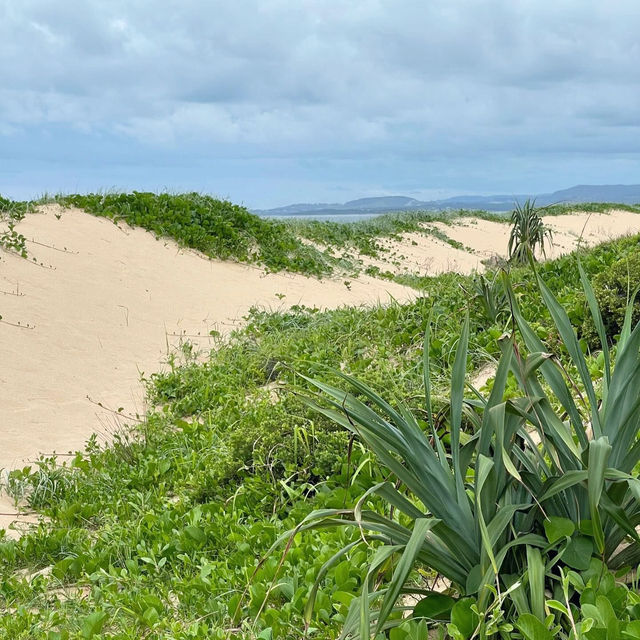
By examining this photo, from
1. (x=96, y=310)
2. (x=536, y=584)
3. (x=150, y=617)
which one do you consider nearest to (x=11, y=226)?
(x=96, y=310)

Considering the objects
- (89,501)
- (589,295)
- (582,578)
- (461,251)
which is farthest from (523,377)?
(461,251)

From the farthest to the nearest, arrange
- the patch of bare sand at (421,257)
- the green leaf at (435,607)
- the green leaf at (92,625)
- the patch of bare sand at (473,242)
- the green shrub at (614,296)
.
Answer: the patch of bare sand at (473,242) < the patch of bare sand at (421,257) < the green shrub at (614,296) < the green leaf at (92,625) < the green leaf at (435,607)

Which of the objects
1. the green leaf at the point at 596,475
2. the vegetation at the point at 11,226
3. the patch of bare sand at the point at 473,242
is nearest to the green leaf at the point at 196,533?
the green leaf at the point at 596,475

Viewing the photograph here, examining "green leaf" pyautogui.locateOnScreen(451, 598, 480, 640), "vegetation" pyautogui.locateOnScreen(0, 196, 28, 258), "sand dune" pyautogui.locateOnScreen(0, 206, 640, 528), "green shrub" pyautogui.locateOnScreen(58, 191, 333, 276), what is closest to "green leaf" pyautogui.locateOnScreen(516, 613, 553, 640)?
Answer: "green leaf" pyautogui.locateOnScreen(451, 598, 480, 640)

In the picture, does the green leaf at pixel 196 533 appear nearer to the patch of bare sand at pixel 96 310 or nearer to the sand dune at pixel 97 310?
the sand dune at pixel 97 310

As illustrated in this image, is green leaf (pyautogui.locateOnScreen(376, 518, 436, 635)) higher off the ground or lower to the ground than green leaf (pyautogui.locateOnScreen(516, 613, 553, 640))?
higher

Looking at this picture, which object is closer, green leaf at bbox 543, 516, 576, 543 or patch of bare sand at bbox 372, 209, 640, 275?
green leaf at bbox 543, 516, 576, 543

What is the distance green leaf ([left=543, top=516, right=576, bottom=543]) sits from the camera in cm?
238

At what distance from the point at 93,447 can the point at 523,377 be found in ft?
15.8

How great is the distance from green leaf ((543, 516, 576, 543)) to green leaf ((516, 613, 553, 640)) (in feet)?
1.07

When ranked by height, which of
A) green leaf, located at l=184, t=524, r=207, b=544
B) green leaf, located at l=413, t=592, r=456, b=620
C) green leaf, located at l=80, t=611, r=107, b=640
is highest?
green leaf, located at l=413, t=592, r=456, b=620

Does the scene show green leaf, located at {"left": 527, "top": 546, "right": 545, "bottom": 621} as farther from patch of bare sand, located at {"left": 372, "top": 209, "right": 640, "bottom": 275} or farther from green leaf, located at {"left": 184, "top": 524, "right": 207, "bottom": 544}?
patch of bare sand, located at {"left": 372, "top": 209, "right": 640, "bottom": 275}

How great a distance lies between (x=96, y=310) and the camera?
10.5 metres

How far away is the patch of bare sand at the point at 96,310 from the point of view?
7.44 meters
